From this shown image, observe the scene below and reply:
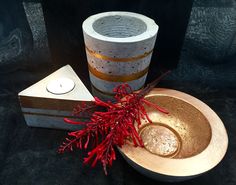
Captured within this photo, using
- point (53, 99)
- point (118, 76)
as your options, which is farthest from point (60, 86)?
point (118, 76)

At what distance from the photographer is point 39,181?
83cm

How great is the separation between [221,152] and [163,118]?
0.93ft

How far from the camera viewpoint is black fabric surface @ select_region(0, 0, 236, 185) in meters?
0.86

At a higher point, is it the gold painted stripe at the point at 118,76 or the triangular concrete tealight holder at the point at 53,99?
the gold painted stripe at the point at 118,76

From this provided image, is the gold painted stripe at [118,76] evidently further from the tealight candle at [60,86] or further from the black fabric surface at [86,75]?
the black fabric surface at [86,75]

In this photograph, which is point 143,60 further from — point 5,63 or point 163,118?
point 5,63

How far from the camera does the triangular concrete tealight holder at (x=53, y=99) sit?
864 millimetres

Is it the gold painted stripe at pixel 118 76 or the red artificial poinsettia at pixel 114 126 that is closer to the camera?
the red artificial poinsettia at pixel 114 126

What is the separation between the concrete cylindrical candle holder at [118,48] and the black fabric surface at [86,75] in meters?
0.12

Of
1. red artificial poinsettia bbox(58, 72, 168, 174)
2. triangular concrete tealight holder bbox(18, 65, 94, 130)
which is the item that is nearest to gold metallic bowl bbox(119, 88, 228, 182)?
red artificial poinsettia bbox(58, 72, 168, 174)

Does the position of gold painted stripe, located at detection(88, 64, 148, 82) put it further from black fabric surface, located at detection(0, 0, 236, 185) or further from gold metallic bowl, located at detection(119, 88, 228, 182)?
black fabric surface, located at detection(0, 0, 236, 185)

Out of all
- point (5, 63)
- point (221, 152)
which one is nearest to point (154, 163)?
point (221, 152)

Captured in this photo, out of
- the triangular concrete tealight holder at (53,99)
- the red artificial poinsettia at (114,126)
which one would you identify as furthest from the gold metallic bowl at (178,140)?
the triangular concrete tealight holder at (53,99)

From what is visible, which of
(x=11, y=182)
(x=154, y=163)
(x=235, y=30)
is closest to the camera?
(x=154, y=163)
